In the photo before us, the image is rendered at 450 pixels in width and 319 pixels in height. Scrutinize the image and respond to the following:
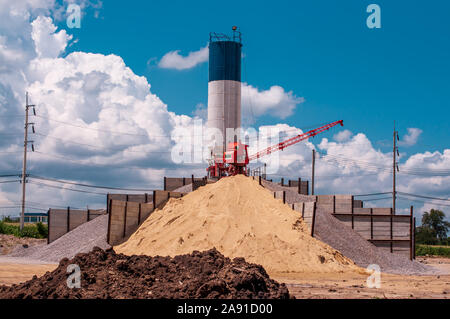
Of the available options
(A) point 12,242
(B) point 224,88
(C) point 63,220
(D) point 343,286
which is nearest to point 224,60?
(B) point 224,88

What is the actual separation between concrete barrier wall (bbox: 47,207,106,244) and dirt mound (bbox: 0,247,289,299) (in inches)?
1071

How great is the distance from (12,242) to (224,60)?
29725mm

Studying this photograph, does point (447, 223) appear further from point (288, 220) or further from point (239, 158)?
point (288, 220)

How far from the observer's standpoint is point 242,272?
1425cm

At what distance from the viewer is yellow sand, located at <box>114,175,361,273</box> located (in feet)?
93.1

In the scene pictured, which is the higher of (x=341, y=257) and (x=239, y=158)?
(x=239, y=158)

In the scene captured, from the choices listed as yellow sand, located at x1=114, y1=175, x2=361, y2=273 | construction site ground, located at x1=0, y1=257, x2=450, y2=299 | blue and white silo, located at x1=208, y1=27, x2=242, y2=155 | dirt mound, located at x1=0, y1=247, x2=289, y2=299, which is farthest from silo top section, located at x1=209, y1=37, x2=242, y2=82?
dirt mound, located at x1=0, y1=247, x2=289, y2=299

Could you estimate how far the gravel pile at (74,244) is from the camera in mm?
33875

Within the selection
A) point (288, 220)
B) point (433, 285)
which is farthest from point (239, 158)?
point (433, 285)

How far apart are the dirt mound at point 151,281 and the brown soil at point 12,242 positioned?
98.9 feet

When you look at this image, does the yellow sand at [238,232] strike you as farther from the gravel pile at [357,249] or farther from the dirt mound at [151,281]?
the dirt mound at [151,281]

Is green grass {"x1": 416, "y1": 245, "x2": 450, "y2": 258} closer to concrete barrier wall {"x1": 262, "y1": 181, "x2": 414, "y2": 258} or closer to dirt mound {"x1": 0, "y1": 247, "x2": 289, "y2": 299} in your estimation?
concrete barrier wall {"x1": 262, "y1": 181, "x2": 414, "y2": 258}
